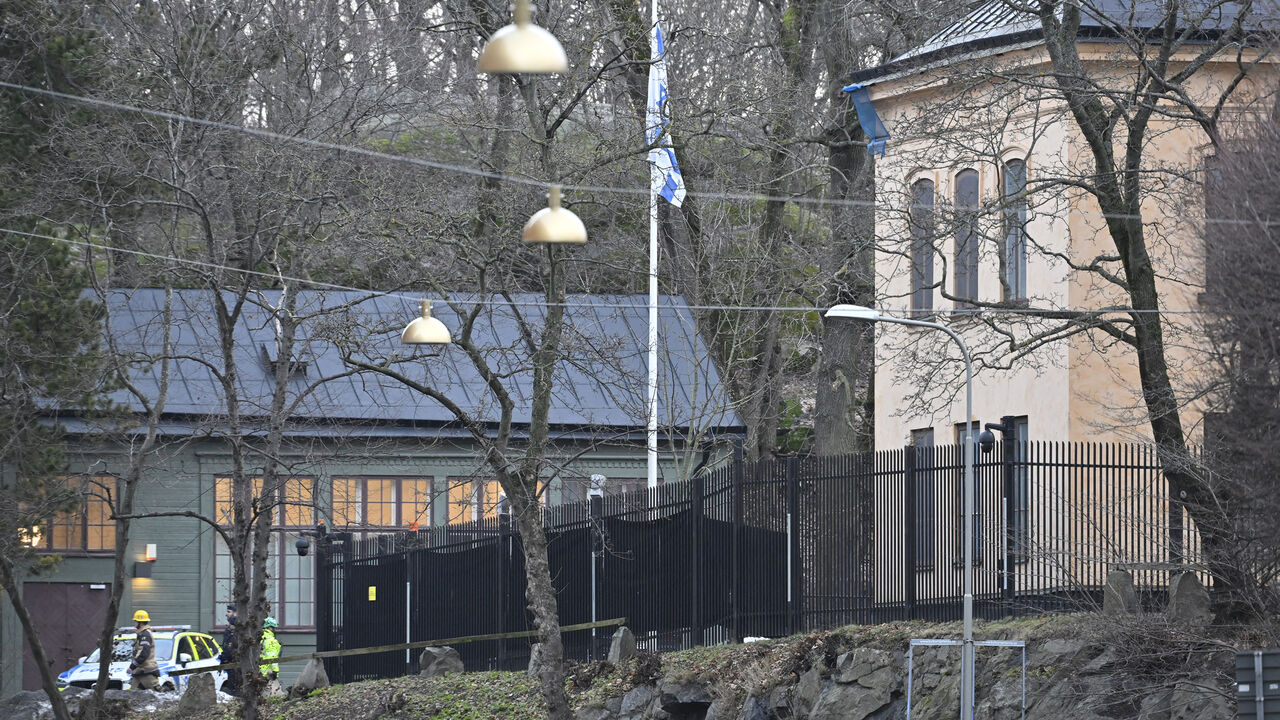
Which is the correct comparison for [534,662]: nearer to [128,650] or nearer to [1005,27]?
[1005,27]

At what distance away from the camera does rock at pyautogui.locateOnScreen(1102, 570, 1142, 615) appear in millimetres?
15906

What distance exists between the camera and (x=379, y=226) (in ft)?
70.9

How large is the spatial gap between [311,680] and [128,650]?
23.8ft

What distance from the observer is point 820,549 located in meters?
19.5

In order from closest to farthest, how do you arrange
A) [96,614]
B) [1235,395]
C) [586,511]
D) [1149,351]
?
[1235,395]
[1149,351]
[586,511]
[96,614]

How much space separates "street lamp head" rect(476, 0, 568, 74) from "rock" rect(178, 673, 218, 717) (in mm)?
17706

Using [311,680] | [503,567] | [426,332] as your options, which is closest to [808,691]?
[426,332]

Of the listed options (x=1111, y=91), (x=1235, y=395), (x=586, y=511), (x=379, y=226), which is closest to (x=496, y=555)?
(x=586, y=511)

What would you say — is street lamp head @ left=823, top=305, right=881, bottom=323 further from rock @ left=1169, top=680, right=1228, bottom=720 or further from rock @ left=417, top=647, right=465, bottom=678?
rock @ left=417, top=647, right=465, bottom=678

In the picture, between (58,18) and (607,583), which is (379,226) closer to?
(607,583)

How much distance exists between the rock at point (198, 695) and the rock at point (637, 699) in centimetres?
822

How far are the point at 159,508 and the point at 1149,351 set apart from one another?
21847 mm

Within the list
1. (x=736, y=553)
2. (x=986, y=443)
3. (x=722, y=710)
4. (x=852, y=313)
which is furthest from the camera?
(x=736, y=553)

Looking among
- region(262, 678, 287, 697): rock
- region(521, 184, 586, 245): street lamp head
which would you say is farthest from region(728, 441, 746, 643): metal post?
region(262, 678, 287, 697): rock
